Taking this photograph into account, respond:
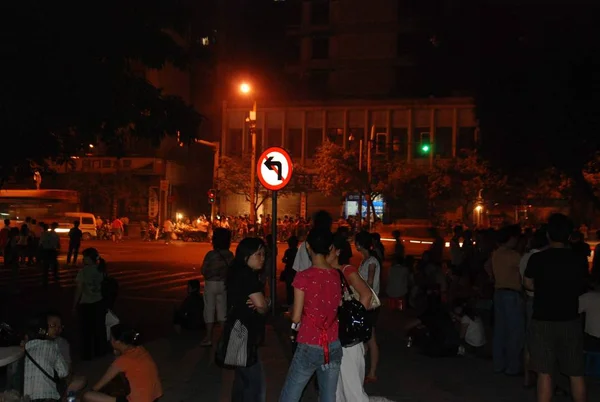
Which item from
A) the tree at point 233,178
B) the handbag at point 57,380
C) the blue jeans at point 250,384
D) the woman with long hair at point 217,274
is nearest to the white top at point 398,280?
the woman with long hair at point 217,274

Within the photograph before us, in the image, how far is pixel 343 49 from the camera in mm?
63500

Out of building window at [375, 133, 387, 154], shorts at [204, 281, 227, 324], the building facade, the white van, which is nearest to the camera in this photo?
shorts at [204, 281, 227, 324]

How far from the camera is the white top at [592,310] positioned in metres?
8.80

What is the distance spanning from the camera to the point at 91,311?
10023 mm

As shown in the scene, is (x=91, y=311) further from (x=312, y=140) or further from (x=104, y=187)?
(x=312, y=140)

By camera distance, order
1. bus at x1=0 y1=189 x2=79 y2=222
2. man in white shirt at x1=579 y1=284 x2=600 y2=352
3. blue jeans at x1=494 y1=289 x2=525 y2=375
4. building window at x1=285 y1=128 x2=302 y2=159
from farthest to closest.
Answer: building window at x1=285 y1=128 x2=302 y2=159, bus at x1=0 y1=189 x2=79 y2=222, blue jeans at x1=494 y1=289 x2=525 y2=375, man in white shirt at x1=579 y1=284 x2=600 y2=352

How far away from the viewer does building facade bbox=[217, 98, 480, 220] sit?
57.0 metres

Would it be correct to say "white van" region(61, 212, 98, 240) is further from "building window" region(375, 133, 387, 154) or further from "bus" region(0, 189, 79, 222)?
"building window" region(375, 133, 387, 154)

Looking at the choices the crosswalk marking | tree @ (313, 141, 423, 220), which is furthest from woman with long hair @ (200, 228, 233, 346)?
tree @ (313, 141, 423, 220)

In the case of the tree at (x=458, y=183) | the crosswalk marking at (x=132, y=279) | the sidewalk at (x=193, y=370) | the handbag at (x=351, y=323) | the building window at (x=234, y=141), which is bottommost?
the sidewalk at (x=193, y=370)

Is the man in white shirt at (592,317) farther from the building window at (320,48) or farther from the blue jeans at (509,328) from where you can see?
the building window at (320,48)

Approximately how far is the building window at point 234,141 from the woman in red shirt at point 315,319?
54.8 meters

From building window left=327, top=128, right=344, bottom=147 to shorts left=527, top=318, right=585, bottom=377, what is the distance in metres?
51.1

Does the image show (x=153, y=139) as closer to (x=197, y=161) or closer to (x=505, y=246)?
(x=505, y=246)
